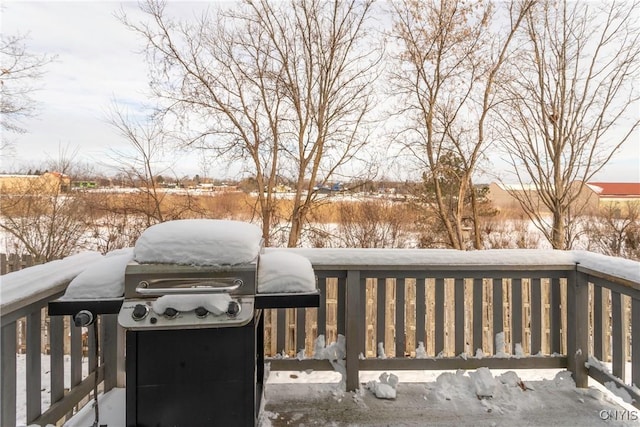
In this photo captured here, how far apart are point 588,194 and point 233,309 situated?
775 centimetres

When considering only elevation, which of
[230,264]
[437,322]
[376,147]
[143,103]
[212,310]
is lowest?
[437,322]

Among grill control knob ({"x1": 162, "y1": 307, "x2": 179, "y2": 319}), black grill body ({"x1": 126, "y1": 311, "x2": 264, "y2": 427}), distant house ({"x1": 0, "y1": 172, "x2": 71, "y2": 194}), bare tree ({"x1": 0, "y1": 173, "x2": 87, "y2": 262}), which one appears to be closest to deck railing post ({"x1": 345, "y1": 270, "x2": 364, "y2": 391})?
black grill body ({"x1": 126, "y1": 311, "x2": 264, "y2": 427})

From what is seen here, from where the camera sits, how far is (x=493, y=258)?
239 centimetres

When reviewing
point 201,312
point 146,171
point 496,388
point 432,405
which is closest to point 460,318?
point 496,388

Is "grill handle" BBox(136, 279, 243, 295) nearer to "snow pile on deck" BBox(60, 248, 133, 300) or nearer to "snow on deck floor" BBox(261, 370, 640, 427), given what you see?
"snow pile on deck" BBox(60, 248, 133, 300)

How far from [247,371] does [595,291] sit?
2344mm

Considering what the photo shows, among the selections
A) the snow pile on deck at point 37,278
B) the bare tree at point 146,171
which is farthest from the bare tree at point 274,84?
the snow pile on deck at point 37,278

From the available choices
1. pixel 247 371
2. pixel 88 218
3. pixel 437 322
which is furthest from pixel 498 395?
pixel 88 218

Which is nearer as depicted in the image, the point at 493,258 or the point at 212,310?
the point at 212,310

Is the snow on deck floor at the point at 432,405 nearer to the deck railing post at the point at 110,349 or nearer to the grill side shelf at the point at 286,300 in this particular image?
the deck railing post at the point at 110,349

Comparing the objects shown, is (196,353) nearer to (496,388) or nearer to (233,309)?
(233,309)

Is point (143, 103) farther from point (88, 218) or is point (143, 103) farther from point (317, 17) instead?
point (317, 17)

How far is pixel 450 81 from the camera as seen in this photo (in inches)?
251

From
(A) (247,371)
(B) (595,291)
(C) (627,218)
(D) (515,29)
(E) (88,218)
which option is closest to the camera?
(A) (247,371)
